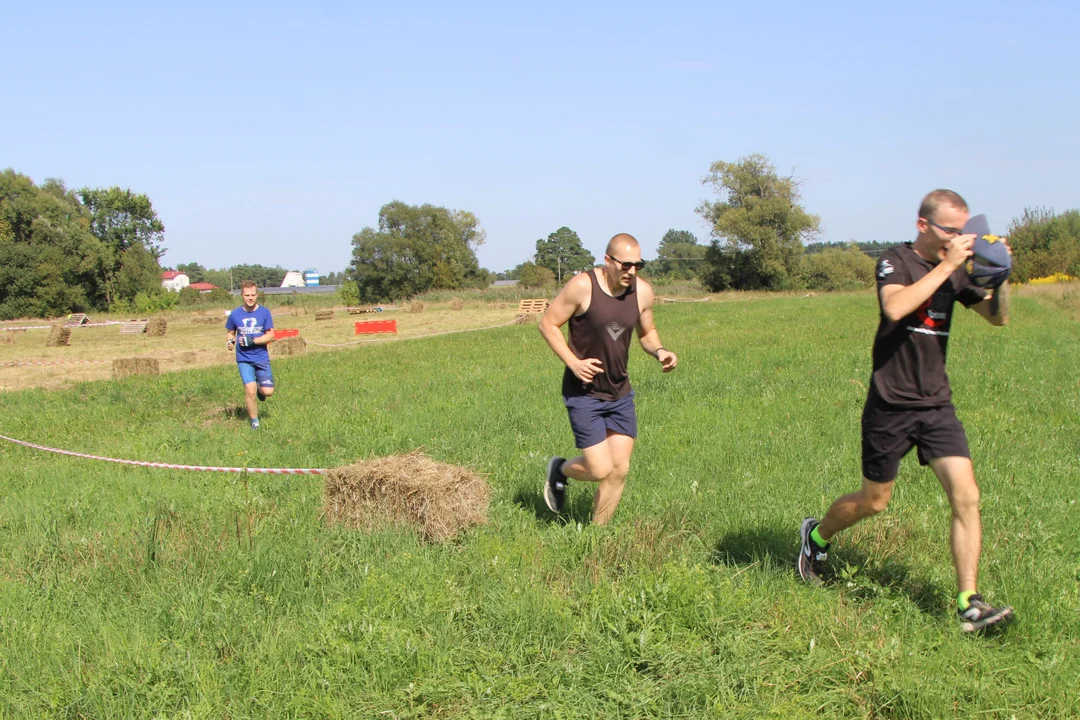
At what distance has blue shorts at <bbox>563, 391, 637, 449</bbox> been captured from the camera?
5.51 m

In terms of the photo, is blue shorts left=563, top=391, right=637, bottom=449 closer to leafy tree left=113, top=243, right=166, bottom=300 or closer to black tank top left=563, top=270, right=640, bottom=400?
black tank top left=563, top=270, right=640, bottom=400

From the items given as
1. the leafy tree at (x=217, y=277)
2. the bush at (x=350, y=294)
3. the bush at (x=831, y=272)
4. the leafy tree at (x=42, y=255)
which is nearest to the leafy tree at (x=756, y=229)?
the bush at (x=831, y=272)

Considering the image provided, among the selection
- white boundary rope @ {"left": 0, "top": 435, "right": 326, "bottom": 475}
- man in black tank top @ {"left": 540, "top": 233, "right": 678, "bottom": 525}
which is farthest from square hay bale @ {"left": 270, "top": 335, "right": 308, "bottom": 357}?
man in black tank top @ {"left": 540, "top": 233, "right": 678, "bottom": 525}

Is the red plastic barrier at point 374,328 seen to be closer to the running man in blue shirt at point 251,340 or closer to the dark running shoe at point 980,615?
the running man in blue shirt at point 251,340

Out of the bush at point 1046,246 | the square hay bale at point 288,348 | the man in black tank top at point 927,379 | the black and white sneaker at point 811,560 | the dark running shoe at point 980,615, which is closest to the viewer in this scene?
the dark running shoe at point 980,615

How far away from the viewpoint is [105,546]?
540 centimetres

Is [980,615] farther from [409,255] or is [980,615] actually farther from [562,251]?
[562,251]

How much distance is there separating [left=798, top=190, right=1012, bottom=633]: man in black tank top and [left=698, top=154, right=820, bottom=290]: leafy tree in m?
70.5

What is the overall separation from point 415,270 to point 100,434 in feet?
262

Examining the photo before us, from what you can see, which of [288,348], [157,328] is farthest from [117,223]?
[288,348]

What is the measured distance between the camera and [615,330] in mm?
5469

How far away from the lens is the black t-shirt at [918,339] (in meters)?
4.28

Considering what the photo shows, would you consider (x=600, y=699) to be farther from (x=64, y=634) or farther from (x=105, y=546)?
(x=105, y=546)

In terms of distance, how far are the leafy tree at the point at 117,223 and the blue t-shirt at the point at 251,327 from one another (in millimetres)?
65647
